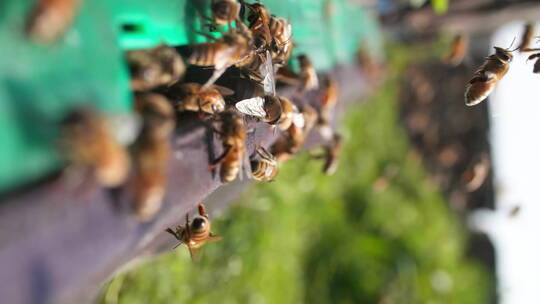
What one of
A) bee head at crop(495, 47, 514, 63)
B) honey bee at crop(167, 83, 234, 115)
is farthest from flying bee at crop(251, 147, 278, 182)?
bee head at crop(495, 47, 514, 63)

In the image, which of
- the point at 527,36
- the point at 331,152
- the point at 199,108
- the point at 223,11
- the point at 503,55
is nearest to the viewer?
the point at 199,108

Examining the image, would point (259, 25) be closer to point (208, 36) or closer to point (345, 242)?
point (208, 36)

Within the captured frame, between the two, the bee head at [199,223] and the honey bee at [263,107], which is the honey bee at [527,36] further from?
the bee head at [199,223]

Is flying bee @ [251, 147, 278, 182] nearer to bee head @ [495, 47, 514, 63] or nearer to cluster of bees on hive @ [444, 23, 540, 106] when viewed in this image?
cluster of bees on hive @ [444, 23, 540, 106]

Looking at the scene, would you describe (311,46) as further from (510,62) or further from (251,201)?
(251,201)

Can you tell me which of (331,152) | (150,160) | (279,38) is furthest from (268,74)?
(331,152)
